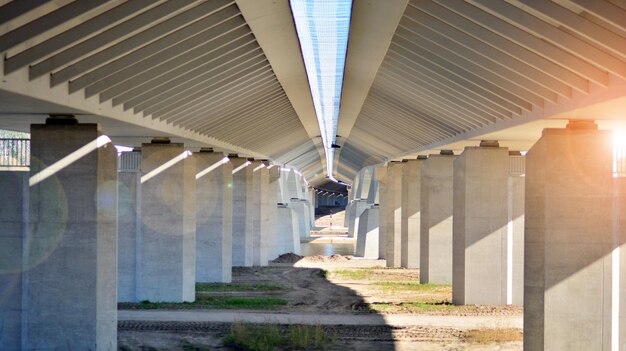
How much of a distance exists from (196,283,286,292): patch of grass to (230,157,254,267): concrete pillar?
7.75 metres

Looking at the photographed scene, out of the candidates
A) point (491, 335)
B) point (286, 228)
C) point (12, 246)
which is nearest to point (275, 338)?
point (491, 335)

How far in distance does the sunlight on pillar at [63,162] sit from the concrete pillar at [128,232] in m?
8.78

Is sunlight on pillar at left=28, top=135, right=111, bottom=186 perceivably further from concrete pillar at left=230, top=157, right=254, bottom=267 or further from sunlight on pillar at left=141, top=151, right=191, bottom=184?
concrete pillar at left=230, top=157, right=254, bottom=267

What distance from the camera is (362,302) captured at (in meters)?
29.9

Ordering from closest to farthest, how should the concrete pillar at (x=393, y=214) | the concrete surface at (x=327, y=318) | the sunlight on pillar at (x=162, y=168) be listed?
the concrete surface at (x=327, y=318), the sunlight on pillar at (x=162, y=168), the concrete pillar at (x=393, y=214)

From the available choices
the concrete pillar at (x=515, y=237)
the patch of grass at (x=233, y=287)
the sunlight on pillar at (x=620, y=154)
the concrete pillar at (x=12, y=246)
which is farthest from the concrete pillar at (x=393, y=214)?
the concrete pillar at (x=12, y=246)

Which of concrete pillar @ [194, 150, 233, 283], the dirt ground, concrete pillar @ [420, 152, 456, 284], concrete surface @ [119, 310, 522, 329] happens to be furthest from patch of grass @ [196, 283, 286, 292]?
concrete surface @ [119, 310, 522, 329]

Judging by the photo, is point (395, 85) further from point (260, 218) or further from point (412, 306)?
point (260, 218)

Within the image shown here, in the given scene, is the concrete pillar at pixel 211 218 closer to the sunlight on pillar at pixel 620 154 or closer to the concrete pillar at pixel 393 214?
the concrete pillar at pixel 393 214

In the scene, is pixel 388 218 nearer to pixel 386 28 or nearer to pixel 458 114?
pixel 458 114

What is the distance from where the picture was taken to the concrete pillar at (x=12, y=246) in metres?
19.2

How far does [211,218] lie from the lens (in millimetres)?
35875

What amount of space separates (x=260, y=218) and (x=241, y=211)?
418 cm

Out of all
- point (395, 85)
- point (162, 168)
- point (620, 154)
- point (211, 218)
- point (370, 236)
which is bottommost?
point (370, 236)
